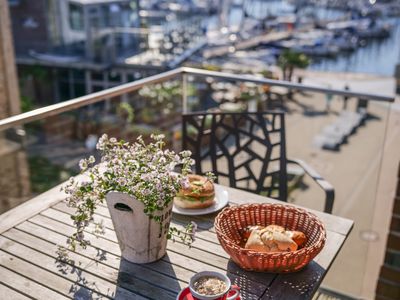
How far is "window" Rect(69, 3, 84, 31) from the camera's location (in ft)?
59.0

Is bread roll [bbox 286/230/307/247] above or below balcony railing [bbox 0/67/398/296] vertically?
above

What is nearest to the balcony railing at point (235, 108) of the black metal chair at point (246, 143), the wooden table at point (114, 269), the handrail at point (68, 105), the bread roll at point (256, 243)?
the handrail at point (68, 105)

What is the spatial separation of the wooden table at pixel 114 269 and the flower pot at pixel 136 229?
40mm

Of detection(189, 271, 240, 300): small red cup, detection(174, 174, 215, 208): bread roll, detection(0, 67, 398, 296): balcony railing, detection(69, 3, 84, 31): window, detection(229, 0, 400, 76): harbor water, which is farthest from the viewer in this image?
detection(229, 0, 400, 76): harbor water

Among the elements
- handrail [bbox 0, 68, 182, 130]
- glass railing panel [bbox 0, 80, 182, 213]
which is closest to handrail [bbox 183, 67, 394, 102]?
handrail [bbox 0, 68, 182, 130]

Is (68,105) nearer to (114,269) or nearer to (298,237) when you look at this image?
(114,269)

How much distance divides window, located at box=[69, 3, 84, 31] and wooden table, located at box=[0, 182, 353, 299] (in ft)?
57.5

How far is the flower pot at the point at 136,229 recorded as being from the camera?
4.81ft

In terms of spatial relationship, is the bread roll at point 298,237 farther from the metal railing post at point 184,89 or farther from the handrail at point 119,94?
the metal railing post at point 184,89

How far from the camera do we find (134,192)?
4.66 ft

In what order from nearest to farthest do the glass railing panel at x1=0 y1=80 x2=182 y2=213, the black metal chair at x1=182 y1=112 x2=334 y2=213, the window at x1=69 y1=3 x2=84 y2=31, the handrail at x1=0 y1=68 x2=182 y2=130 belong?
the handrail at x1=0 y1=68 x2=182 y2=130 → the black metal chair at x1=182 y1=112 x2=334 y2=213 → the glass railing panel at x1=0 y1=80 x2=182 y2=213 → the window at x1=69 y1=3 x2=84 y2=31

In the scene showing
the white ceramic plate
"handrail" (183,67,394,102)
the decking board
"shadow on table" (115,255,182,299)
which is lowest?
the decking board

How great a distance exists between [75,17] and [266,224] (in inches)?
722

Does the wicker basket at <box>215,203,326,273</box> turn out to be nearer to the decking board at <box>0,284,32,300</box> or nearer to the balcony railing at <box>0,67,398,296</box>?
the decking board at <box>0,284,32,300</box>
